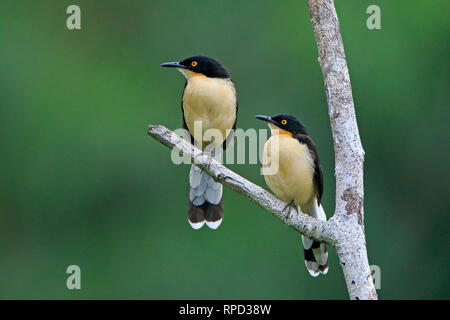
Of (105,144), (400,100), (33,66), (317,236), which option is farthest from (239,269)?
(317,236)

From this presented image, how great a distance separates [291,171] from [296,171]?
4 centimetres

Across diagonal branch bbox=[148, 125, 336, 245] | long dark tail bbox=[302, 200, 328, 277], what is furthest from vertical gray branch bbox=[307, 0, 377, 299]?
long dark tail bbox=[302, 200, 328, 277]

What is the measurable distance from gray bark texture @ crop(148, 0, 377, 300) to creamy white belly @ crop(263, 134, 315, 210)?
0.74 metres

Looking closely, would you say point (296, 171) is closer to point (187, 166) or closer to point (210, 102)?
point (210, 102)

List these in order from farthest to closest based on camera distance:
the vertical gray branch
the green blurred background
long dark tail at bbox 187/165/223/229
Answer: the green blurred background, long dark tail at bbox 187/165/223/229, the vertical gray branch

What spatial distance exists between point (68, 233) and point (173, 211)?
1.84 meters

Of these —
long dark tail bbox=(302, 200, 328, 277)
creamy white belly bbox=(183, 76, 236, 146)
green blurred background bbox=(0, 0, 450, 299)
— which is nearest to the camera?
long dark tail bbox=(302, 200, 328, 277)

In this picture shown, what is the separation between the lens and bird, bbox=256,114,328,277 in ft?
19.5

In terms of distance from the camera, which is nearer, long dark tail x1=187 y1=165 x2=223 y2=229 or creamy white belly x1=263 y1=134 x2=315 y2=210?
creamy white belly x1=263 y1=134 x2=315 y2=210

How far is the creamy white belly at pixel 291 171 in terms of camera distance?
233 inches

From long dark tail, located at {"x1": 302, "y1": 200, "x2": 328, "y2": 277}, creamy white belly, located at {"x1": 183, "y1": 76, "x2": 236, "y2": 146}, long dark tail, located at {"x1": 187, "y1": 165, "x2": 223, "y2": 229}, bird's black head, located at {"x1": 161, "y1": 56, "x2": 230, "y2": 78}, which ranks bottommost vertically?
long dark tail, located at {"x1": 302, "y1": 200, "x2": 328, "y2": 277}

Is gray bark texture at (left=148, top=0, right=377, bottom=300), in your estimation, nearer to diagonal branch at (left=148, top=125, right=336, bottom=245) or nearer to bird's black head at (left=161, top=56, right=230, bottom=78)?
diagonal branch at (left=148, top=125, right=336, bottom=245)

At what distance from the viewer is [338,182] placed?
16.8 feet
